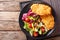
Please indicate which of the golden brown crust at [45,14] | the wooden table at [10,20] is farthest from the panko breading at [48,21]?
the wooden table at [10,20]

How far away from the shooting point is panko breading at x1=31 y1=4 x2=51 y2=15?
0.80 m

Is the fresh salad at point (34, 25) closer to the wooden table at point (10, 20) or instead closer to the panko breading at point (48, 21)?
the panko breading at point (48, 21)

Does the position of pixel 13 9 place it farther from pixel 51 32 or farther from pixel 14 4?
pixel 51 32

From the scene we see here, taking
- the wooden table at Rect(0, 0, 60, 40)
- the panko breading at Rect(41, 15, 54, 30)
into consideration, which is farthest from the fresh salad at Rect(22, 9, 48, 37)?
the wooden table at Rect(0, 0, 60, 40)

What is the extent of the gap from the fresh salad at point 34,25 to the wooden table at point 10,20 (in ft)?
0.44

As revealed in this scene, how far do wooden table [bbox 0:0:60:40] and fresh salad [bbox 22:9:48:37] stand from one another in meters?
0.14

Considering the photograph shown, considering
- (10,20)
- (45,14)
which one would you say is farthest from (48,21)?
(10,20)

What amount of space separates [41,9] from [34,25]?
9cm

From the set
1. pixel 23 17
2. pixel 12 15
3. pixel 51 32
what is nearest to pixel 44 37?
pixel 51 32

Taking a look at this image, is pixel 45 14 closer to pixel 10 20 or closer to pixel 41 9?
pixel 41 9

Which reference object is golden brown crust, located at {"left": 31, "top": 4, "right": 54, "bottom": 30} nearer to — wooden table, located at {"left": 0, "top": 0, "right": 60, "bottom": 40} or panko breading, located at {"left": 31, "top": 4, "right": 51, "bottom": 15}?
panko breading, located at {"left": 31, "top": 4, "right": 51, "bottom": 15}

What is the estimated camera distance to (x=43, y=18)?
2.68 feet

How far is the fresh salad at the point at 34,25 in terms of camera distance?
81 cm

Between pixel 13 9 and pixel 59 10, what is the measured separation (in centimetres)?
33
